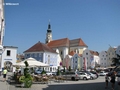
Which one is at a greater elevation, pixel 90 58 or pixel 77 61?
pixel 90 58

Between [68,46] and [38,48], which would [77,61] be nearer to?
[68,46]

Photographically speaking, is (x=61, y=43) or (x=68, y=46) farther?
(x=61, y=43)

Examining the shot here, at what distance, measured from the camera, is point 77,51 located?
103m

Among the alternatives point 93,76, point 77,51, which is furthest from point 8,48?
point 77,51

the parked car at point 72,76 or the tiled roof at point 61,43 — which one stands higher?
the tiled roof at point 61,43

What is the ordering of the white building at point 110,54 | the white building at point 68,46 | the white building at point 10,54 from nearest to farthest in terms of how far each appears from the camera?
the white building at point 10,54 → the white building at point 110,54 → the white building at point 68,46

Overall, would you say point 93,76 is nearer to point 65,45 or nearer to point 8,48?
point 8,48

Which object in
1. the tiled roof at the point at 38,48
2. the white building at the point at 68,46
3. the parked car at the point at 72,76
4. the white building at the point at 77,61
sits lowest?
the parked car at the point at 72,76

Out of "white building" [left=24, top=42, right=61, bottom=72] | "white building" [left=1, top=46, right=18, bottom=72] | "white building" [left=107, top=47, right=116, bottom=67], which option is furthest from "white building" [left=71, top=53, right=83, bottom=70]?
"white building" [left=1, top=46, right=18, bottom=72]

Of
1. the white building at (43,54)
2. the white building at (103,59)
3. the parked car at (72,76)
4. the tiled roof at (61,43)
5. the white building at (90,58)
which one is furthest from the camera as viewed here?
the tiled roof at (61,43)

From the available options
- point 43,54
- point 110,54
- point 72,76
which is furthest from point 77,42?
point 72,76

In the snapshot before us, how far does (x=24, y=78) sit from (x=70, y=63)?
257 feet

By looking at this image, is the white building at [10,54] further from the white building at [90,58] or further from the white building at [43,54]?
the white building at [90,58]

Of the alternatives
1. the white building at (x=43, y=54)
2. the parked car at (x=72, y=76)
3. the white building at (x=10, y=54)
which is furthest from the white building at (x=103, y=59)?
the parked car at (x=72, y=76)
